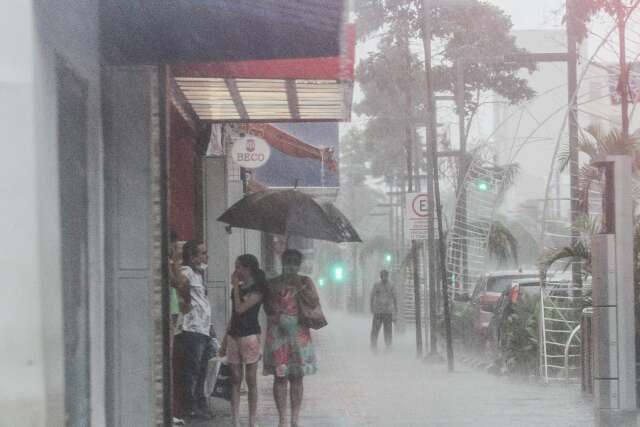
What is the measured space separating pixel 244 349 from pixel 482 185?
1414cm

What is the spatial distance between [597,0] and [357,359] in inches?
428

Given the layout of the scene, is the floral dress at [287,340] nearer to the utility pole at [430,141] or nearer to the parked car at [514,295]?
the parked car at [514,295]

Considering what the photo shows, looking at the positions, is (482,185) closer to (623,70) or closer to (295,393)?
(623,70)

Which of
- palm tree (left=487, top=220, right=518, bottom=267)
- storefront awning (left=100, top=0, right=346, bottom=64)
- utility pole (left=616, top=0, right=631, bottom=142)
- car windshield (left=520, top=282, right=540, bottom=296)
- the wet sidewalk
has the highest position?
utility pole (left=616, top=0, right=631, bottom=142)

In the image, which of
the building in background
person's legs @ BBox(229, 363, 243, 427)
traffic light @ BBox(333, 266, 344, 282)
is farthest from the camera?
traffic light @ BBox(333, 266, 344, 282)

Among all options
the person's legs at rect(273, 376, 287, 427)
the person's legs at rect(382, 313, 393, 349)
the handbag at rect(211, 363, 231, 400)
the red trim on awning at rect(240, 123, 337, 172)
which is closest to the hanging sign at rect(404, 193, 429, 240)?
the red trim on awning at rect(240, 123, 337, 172)

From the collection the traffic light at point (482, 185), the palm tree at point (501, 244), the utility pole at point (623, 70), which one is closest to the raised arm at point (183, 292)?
the utility pole at point (623, 70)

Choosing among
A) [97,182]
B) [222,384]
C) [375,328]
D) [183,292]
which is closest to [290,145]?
[375,328]

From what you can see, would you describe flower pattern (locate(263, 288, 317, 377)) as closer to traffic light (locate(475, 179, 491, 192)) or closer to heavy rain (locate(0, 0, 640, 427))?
heavy rain (locate(0, 0, 640, 427))

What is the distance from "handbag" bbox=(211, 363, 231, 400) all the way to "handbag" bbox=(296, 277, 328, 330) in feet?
5.13

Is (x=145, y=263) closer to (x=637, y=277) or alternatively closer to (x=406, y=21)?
(x=637, y=277)

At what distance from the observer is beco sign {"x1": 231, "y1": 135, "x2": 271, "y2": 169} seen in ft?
57.3

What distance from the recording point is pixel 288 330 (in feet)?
36.8

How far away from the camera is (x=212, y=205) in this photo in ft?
53.3
